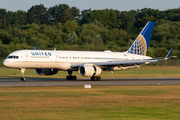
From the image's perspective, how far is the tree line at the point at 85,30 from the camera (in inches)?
4555

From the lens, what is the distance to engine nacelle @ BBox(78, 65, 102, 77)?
132 ft

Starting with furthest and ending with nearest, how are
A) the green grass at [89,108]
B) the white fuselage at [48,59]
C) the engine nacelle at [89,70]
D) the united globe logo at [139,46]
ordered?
1. the united globe logo at [139,46]
2. the engine nacelle at [89,70]
3. the white fuselage at [48,59]
4. the green grass at [89,108]

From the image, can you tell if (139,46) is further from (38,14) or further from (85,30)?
(38,14)

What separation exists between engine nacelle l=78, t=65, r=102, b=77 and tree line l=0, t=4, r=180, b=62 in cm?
6139

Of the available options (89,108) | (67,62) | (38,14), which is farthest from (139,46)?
(38,14)

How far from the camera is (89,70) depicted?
40531 millimetres

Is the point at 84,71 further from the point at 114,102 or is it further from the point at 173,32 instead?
the point at 173,32

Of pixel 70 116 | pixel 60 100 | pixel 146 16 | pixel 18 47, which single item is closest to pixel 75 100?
pixel 60 100

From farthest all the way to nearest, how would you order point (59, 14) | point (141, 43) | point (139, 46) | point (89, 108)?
point (59, 14), point (141, 43), point (139, 46), point (89, 108)

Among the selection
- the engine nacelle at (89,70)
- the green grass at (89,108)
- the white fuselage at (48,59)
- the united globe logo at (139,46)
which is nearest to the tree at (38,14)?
the united globe logo at (139,46)

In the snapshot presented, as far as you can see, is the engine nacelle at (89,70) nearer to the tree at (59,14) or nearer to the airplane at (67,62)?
the airplane at (67,62)

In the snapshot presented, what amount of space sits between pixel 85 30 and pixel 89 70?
10333cm

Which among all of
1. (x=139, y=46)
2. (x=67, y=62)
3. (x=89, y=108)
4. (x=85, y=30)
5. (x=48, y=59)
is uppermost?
(x=85, y=30)

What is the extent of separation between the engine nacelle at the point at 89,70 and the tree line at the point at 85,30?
6139cm
